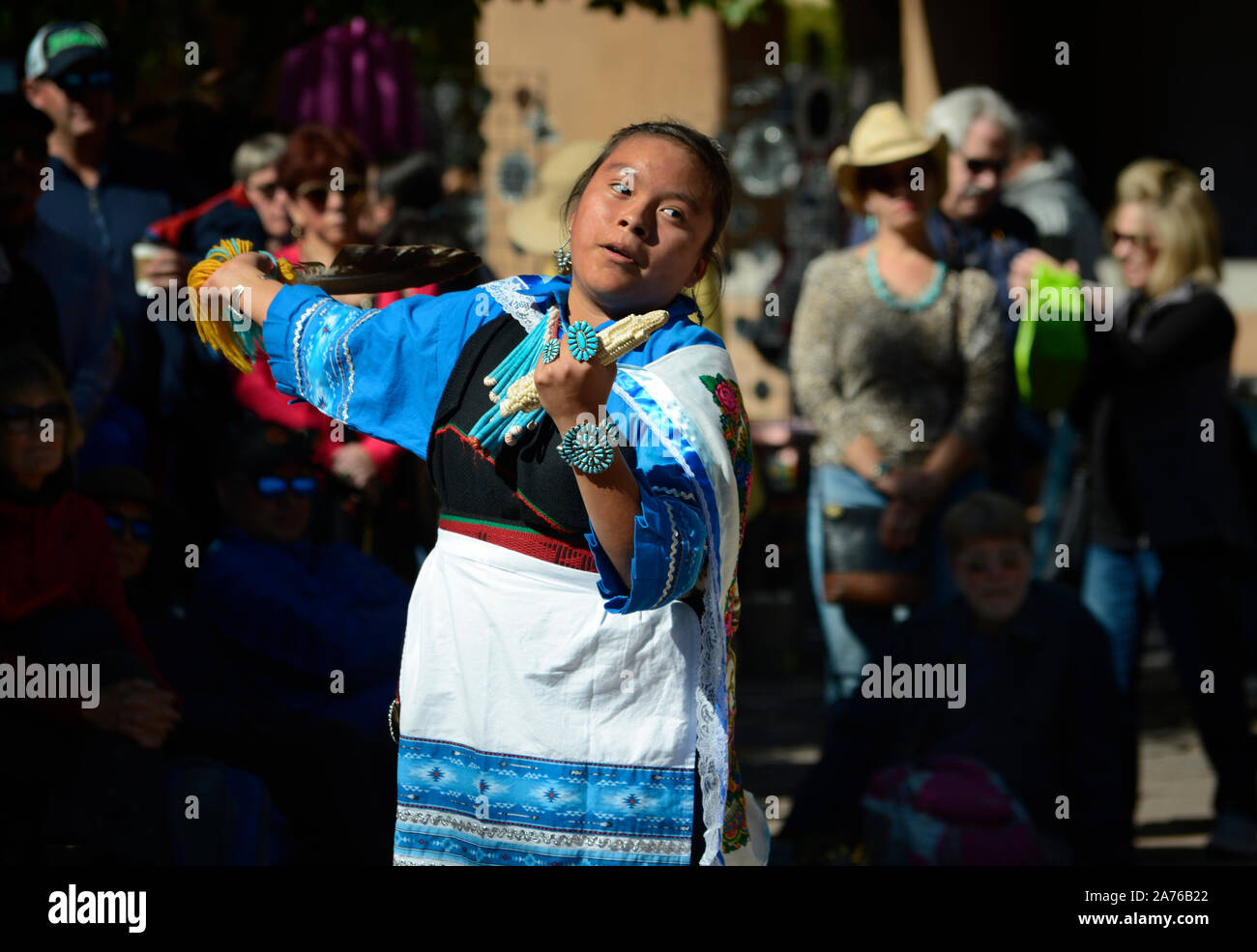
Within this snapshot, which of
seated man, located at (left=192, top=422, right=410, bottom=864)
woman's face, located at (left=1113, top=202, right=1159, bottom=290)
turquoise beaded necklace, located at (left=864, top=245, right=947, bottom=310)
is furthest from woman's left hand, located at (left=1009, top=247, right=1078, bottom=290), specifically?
seated man, located at (left=192, top=422, right=410, bottom=864)

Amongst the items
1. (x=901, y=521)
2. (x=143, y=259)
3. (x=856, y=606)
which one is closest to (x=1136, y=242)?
(x=901, y=521)

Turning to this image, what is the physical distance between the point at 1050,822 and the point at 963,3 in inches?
300

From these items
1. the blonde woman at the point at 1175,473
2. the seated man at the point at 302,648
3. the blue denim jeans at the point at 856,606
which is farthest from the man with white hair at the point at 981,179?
the seated man at the point at 302,648

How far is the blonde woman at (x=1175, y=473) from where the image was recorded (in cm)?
499

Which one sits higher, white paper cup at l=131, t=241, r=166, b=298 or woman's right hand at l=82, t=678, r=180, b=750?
white paper cup at l=131, t=241, r=166, b=298

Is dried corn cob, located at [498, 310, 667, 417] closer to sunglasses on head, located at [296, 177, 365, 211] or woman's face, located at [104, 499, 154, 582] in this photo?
woman's face, located at [104, 499, 154, 582]

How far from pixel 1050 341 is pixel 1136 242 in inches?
25.7

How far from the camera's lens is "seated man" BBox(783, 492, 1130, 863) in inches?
172

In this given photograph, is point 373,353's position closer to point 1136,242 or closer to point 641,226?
point 641,226

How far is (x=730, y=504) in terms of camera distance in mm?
2283

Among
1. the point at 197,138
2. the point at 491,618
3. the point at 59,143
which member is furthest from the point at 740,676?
the point at 491,618

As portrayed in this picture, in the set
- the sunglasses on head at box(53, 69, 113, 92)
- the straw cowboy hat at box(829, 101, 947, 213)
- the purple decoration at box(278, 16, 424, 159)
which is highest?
the purple decoration at box(278, 16, 424, 159)

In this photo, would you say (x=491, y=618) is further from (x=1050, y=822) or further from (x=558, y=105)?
(x=558, y=105)

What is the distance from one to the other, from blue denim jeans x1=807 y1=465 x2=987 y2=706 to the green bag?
328 millimetres
